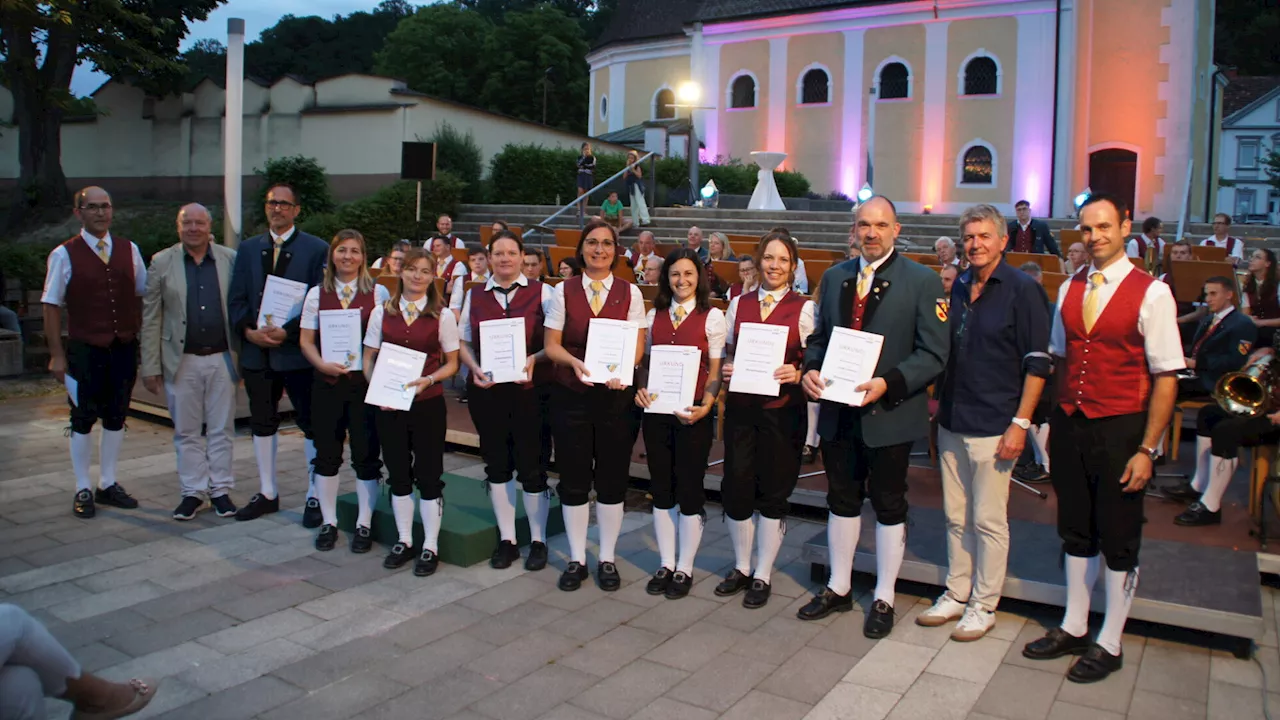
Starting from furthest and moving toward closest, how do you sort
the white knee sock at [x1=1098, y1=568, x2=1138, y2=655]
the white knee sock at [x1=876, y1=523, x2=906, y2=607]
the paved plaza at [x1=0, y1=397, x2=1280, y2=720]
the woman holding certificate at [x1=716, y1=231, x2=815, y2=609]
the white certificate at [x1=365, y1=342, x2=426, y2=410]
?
the white certificate at [x1=365, y1=342, x2=426, y2=410] → the woman holding certificate at [x1=716, y1=231, x2=815, y2=609] → the white knee sock at [x1=876, y1=523, x2=906, y2=607] → the white knee sock at [x1=1098, y1=568, x2=1138, y2=655] → the paved plaza at [x1=0, y1=397, x2=1280, y2=720]

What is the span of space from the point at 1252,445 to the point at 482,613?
4639mm

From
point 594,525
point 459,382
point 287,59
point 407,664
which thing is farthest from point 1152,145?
point 287,59

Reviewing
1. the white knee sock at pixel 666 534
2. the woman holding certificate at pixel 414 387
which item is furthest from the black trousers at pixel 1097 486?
the woman holding certificate at pixel 414 387

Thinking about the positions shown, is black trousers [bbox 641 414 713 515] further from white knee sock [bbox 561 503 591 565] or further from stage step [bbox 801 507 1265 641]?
stage step [bbox 801 507 1265 641]

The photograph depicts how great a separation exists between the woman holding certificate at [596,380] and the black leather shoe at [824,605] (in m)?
1.09

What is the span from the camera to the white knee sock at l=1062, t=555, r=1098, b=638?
476cm

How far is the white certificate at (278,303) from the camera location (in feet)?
22.2

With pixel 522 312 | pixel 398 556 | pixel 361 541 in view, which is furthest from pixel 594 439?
pixel 361 541

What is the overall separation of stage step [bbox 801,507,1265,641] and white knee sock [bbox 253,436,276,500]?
145 inches

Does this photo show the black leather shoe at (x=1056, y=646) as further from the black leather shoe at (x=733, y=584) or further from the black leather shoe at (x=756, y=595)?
the black leather shoe at (x=733, y=584)

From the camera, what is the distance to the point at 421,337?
236 inches

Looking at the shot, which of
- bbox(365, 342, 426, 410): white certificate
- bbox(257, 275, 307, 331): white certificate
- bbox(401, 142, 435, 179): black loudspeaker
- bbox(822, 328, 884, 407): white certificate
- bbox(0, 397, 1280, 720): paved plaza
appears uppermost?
bbox(401, 142, 435, 179): black loudspeaker

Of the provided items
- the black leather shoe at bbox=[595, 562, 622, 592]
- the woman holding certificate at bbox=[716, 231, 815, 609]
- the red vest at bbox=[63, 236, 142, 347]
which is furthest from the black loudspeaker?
the woman holding certificate at bbox=[716, 231, 815, 609]

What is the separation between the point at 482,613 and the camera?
17.6 ft
